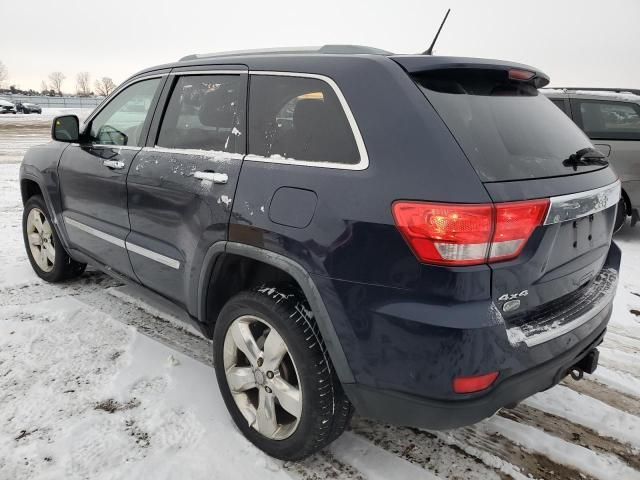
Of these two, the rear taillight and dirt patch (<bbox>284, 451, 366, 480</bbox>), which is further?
dirt patch (<bbox>284, 451, 366, 480</bbox>)

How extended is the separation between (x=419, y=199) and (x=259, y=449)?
4.78 ft

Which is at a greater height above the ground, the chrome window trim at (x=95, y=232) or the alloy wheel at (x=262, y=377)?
the chrome window trim at (x=95, y=232)

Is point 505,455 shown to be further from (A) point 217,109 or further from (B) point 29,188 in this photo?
(B) point 29,188

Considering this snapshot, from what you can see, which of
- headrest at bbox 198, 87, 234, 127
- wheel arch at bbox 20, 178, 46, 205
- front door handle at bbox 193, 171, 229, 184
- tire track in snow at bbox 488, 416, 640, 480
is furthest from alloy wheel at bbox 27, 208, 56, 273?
tire track in snow at bbox 488, 416, 640, 480

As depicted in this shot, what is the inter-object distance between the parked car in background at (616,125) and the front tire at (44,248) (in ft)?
19.8

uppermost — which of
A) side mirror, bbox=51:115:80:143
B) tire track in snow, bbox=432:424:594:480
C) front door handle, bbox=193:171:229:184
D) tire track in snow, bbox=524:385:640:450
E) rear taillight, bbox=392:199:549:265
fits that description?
side mirror, bbox=51:115:80:143

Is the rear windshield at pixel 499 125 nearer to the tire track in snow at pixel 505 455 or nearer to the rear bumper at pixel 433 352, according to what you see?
the rear bumper at pixel 433 352

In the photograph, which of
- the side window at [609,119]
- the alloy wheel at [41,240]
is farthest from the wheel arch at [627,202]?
the alloy wheel at [41,240]

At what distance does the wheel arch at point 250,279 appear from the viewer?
1960mm

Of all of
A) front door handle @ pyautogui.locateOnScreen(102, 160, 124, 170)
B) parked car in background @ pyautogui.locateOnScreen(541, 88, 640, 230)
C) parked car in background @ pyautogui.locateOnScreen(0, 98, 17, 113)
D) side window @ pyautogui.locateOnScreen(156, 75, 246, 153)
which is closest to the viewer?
side window @ pyautogui.locateOnScreen(156, 75, 246, 153)

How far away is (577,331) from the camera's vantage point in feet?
6.70

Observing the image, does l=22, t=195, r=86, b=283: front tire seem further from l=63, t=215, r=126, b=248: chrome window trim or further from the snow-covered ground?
the snow-covered ground

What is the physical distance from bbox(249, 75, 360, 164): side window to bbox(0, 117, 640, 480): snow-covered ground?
141cm

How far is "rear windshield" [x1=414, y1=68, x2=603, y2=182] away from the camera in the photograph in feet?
6.12
